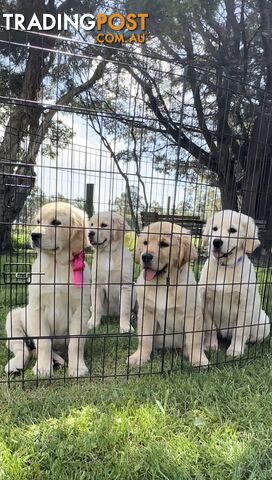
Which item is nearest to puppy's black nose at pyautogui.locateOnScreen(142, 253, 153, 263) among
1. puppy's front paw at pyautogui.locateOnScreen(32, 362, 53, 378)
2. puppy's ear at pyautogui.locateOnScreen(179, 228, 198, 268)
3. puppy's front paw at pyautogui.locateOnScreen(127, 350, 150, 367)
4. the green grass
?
puppy's ear at pyautogui.locateOnScreen(179, 228, 198, 268)

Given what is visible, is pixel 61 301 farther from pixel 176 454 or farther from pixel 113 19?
pixel 113 19

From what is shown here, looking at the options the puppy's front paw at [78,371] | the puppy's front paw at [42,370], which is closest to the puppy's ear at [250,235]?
the puppy's front paw at [78,371]

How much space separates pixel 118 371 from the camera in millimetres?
2594

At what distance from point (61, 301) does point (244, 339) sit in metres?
1.45

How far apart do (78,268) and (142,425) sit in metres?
1.12

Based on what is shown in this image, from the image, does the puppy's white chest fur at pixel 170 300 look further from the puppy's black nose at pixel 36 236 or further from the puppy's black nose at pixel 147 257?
the puppy's black nose at pixel 36 236

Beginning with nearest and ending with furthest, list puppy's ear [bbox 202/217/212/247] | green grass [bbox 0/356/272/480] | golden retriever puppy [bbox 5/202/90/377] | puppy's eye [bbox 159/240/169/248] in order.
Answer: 1. green grass [bbox 0/356/272/480]
2. golden retriever puppy [bbox 5/202/90/377]
3. puppy's eye [bbox 159/240/169/248]
4. puppy's ear [bbox 202/217/212/247]

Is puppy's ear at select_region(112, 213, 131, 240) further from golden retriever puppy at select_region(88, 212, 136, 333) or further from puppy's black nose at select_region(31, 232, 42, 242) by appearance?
puppy's black nose at select_region(31, 232, 42, 242)

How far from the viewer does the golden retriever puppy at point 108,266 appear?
3703 millimetres

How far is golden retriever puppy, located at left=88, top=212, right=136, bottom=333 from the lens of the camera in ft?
12.1

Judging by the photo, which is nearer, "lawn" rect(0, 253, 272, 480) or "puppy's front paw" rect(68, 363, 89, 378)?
"lawn" rect(0, 253, 272, 480)

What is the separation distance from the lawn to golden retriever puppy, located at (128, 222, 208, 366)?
0.20 m

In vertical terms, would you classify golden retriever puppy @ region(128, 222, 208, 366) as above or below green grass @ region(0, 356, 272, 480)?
above

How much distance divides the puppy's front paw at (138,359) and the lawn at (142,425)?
0.10 m
